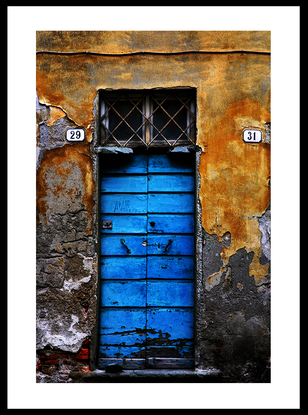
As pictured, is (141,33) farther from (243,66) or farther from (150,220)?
(150,220)

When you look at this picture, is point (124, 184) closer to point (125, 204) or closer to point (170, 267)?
point (125, 204)

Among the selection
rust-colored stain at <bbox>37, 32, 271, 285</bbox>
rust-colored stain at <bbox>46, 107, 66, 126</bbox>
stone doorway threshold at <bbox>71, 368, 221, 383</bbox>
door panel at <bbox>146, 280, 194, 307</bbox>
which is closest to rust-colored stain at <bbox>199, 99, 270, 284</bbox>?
rust-colored stain at <bbox>37, 32, 271, 285</bbox>

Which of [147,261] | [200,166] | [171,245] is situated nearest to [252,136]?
[200,166]

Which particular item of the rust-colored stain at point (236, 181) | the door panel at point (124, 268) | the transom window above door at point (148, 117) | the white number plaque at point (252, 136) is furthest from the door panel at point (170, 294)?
the white number plaque at point (252, 136)

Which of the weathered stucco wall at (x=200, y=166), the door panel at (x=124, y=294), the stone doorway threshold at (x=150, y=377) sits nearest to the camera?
the stone doorway threshold at (x=150, y=377)

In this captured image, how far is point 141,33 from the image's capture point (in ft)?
11.4

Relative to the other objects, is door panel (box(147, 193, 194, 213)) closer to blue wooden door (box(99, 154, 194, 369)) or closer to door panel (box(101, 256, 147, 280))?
blue wooden door (box(99, 154, 194, 369))

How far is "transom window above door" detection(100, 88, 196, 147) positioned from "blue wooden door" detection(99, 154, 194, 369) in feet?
0.67

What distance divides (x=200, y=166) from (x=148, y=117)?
80cm

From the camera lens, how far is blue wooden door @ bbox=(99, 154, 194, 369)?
350cm

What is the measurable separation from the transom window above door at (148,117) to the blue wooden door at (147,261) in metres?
0.21

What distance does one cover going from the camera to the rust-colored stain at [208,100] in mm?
3447

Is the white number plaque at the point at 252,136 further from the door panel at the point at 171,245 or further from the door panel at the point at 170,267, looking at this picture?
the door panel at the point at 170,267
